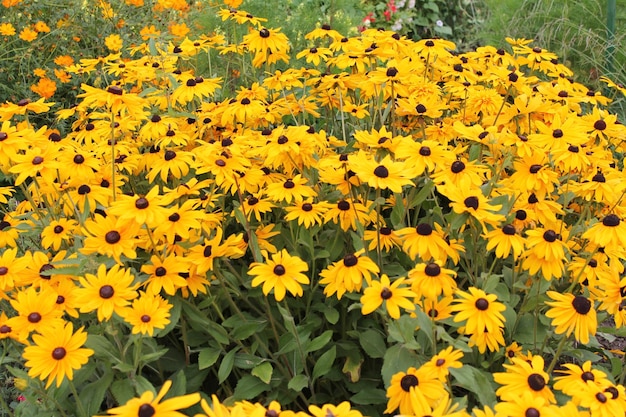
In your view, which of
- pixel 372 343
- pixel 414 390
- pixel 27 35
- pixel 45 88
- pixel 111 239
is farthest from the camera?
pixel 27 35

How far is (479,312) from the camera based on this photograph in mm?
1300

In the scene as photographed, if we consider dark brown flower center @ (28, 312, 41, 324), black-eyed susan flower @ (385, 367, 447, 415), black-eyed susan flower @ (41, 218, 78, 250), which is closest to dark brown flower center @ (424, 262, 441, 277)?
black-eyed susan flower @ (385, 367, 447, 415)

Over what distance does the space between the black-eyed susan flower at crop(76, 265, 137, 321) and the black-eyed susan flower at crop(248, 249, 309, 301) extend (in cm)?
27

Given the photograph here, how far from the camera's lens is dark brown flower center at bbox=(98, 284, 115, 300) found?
1.25 meters

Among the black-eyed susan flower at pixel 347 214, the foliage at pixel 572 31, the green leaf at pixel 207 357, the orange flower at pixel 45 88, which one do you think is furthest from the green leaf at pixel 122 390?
the foliage at pixel 572 31

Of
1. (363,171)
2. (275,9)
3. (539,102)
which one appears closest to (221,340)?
(363,171)

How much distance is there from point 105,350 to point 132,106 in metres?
0.67

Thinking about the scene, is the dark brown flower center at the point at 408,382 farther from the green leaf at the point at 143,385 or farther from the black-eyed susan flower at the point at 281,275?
the green leaf at the point at 143,385

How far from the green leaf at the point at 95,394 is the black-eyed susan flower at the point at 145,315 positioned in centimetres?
21

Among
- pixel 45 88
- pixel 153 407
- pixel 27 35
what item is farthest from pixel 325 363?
pixel 27 35

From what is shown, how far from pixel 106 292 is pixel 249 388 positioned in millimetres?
468

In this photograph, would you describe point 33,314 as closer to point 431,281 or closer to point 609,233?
point 431,281

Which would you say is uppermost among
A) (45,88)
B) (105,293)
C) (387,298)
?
(387,298)

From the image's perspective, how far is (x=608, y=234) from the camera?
146cm
